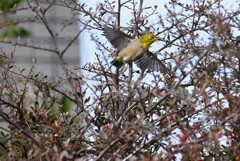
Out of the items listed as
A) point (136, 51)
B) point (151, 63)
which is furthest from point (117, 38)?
point (151, 63)

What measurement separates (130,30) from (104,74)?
673 millimetres

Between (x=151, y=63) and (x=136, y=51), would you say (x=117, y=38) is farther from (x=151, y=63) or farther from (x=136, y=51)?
(x=151, y=63)

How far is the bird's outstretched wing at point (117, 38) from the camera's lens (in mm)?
3768

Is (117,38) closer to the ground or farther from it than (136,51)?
farther from it

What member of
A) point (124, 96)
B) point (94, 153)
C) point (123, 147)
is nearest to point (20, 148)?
point (94, 153)

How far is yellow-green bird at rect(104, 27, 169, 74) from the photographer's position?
3.69m

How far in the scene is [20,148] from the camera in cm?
326

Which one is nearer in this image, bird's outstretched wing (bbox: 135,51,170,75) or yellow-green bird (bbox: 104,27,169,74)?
bird's outstretched wing (bbox: 135,51,170,75)

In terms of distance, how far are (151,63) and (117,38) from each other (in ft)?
1.02

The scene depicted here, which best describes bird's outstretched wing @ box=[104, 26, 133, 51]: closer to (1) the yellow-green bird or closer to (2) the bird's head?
(1) the yellow-green bird

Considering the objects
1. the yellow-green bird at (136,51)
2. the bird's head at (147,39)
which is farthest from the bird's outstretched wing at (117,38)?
the bird's head at (147,39)

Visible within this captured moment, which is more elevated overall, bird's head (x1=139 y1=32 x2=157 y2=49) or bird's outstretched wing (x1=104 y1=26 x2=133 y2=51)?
bird's outstretched wing (x1=104 y1=26 x2=133 y2=51)

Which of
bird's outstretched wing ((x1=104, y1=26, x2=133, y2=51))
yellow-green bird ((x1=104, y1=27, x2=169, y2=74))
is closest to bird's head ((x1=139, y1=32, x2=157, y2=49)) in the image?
yellow-green bird ((x1=104, y1=27, x2=169, y2=74))

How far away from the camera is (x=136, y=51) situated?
3758mm
